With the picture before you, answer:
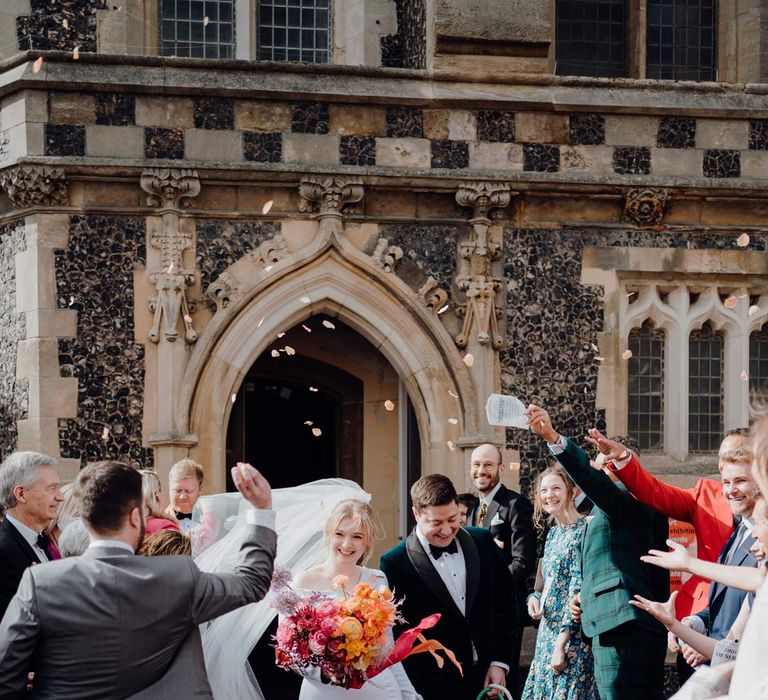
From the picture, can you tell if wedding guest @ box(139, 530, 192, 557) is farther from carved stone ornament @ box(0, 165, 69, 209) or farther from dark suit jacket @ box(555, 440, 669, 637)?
carved stone ornament @ box(0, 165, 69, 209)

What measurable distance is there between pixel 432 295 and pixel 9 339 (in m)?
3.20

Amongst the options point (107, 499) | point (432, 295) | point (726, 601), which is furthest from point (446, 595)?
point (432, 295)

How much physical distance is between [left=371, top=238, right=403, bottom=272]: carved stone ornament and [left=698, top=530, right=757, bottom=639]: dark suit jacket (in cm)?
556

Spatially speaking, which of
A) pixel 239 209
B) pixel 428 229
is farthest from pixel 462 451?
pixel 239 209

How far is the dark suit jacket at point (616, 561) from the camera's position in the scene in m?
6.29

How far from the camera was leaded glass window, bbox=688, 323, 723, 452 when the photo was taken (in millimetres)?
11375

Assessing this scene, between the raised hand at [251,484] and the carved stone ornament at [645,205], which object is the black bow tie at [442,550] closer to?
the raised hand at [251,484]

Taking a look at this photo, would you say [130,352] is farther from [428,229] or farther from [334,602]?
[334,602]

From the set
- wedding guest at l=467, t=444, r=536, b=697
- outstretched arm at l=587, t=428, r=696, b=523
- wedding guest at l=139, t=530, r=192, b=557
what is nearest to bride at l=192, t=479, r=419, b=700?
wedding guest at l=139, t=530, r=192, b=557

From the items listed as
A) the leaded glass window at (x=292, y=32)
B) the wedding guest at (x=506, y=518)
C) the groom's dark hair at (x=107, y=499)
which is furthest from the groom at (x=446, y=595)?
the leaded glass window at (x=292, y=32)

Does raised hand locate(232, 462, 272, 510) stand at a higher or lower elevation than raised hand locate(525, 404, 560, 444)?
lower

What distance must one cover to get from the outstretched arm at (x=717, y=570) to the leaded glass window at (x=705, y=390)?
281 inches

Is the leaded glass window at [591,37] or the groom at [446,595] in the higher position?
the leaded glass window at [591,37]

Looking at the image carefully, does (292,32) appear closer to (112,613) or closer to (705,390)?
(705,390)
